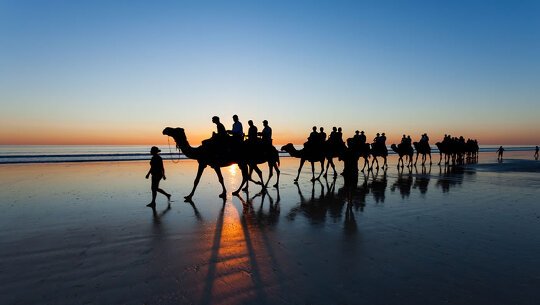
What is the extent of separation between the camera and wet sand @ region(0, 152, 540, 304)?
3852mm

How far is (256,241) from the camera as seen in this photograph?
6.00 meters

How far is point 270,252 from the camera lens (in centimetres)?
536

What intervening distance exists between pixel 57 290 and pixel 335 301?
330 centimetres

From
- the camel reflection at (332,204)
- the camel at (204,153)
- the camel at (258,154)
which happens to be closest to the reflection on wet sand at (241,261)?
the camel reflection at (332,204)

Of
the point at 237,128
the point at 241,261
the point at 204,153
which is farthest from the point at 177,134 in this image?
the point at 241,261

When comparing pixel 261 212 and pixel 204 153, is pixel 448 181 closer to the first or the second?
pixel 261 212

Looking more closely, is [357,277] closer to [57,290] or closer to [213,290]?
[213,290]

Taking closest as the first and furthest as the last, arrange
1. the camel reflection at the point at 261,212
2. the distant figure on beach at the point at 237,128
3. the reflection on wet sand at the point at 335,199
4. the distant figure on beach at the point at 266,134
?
the camel reflection at the point at 261,212 → the reflection on wet sand at the point at 335,199 → the distant figure on beach at the point at 237,128 → the distant figure on beach at the point at 266,134

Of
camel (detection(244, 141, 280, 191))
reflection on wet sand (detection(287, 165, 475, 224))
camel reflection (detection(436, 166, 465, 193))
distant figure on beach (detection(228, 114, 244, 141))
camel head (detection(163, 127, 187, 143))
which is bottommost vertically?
reflection on wet sand (detection(287, 165, 475, 224))

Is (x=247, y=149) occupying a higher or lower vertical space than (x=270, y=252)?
higher

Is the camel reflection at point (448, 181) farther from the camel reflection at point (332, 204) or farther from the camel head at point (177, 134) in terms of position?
the camel head at point (177, 134)

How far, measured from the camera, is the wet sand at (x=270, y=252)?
3852 millimetres

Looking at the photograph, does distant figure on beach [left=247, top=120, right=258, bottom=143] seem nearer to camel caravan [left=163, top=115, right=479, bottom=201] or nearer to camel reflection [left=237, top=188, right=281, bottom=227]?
camel caravan [left=163, top=115, right=479, bottom=201]

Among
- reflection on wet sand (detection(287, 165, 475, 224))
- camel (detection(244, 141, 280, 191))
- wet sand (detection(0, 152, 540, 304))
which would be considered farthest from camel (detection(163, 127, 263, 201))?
reflection on wet sand (detection(287, 165, 475, 224))
